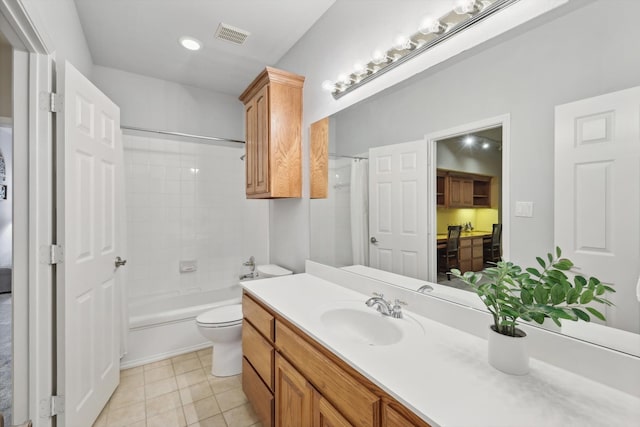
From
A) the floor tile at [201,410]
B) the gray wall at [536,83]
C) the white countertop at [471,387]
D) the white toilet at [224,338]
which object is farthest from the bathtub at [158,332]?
the gray wall at [536,83]

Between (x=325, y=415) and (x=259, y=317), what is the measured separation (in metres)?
0.69

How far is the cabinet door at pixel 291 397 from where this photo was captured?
112cm

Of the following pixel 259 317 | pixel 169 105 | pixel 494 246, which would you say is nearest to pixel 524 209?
pixel 494 246

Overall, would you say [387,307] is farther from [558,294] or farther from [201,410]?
[201,410]

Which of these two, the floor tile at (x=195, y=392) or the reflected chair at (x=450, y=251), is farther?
the floor tile at (x=195, y=392)

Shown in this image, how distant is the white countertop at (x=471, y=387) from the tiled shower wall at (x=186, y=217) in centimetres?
231

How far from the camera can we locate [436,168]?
4.17ft

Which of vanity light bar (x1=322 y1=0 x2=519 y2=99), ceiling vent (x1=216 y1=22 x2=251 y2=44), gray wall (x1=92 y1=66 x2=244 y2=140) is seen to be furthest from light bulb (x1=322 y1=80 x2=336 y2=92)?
gray wall (x1=92 y1=66 x2=244 y2=140)

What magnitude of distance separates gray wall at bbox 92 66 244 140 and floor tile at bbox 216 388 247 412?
2.44m

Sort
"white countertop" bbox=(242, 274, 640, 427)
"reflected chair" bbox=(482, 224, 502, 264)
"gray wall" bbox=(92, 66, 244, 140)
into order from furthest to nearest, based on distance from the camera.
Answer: "gray wall" bbox=(92, 66, 244, 140) < "reflected chair" bbox=(482, 224, 502, 264) < "white countertop" bbox=(242, 274, 640, 427)

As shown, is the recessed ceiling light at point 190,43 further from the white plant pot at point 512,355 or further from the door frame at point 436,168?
the white plant pot at point 512,355

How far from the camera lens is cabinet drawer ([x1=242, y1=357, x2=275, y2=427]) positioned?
144 cm

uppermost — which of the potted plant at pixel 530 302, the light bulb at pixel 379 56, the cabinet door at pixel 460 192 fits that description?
the light bulb at pixel 379 56

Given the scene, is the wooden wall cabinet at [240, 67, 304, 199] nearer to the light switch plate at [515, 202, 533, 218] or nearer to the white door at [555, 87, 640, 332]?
the light switch plate at [515, 202, 533, 218]
